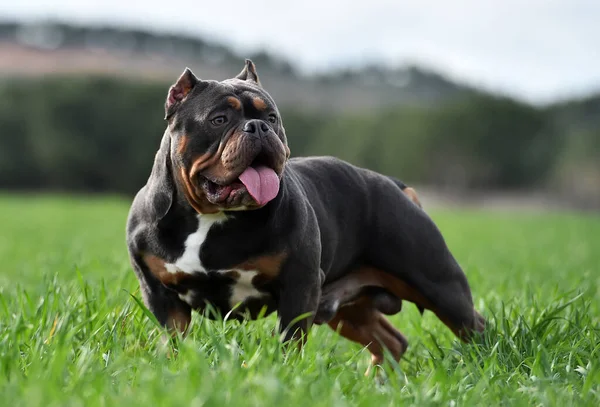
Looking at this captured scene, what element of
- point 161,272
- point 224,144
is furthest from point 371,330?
point 224,144

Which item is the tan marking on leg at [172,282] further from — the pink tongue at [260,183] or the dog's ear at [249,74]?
the dog's ear at [249,74]

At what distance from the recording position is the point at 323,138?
57844 millimetres

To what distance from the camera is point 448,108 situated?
2219 inches

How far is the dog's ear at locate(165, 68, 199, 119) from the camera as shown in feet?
12.6

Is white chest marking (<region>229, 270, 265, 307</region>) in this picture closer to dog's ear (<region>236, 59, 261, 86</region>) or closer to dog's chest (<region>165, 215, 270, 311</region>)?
dog's chest (<region>165, 215, 270, 311</region>)

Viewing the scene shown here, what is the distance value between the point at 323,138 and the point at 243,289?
5426cm

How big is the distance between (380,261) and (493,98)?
5583cm

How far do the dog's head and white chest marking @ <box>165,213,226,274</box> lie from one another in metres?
0.06

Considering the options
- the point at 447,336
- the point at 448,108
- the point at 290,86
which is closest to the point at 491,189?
the point at 448,108

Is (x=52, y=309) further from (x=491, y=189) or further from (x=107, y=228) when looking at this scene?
(x=491, y=189)

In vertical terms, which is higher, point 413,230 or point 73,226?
point 413,230

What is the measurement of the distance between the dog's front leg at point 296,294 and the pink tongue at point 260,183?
1.11 feet

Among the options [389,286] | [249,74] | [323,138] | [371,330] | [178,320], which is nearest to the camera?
[178,320]

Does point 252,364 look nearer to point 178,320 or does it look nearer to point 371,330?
point 178,320
